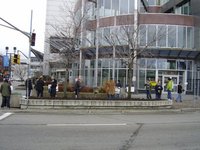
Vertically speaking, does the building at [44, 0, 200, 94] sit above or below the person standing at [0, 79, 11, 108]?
above

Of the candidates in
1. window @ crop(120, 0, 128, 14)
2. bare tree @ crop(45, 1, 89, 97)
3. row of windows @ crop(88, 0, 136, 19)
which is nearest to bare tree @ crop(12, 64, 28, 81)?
bare tree @ crop(45, 1, 89, 97)

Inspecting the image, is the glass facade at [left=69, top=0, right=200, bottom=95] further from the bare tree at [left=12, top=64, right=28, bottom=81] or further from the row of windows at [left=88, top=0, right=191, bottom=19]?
the bare tree at [left=12, top=64, right=28, bottom=81]

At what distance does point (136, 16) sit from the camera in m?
43.0

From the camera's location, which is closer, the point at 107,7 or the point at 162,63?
the point at 162,63

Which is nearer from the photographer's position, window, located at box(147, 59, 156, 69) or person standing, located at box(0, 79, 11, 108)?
person standing, located at box(0, 79, 11, 108)

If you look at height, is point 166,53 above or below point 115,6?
below

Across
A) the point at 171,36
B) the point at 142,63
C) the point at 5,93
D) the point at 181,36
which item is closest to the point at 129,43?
the point at 5,93

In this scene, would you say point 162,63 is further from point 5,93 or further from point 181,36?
point 5,93

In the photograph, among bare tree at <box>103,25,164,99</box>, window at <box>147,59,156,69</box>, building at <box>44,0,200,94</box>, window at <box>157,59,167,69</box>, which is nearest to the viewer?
bare tree at <box>103,25,164,99</box>

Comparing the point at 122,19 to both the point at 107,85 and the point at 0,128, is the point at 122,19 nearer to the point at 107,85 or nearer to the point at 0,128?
the point at 107,85

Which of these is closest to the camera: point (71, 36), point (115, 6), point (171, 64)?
point (71, 36)

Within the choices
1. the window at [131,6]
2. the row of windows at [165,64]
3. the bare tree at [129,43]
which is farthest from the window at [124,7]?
the row of windows at [165,64]

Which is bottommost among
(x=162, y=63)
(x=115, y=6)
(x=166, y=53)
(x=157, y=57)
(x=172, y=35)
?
(x=162, y=63)

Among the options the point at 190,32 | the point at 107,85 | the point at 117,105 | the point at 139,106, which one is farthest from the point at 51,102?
the point at 190,32
